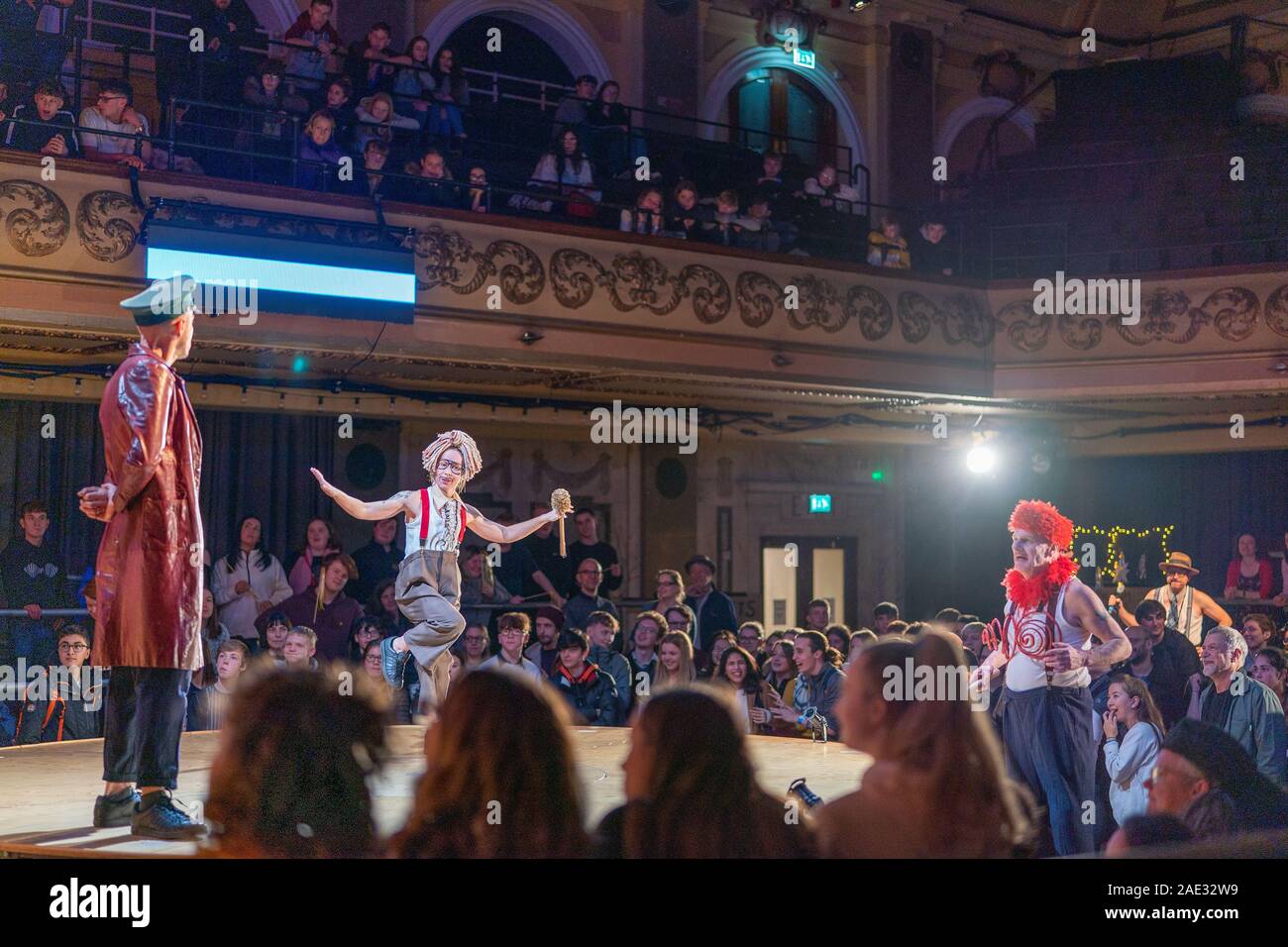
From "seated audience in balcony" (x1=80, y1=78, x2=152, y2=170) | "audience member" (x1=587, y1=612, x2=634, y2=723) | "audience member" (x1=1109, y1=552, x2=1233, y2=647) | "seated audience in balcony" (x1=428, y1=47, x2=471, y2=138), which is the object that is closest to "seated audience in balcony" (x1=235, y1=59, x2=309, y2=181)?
"seated audience in balcony" (x1=80, y1=78, x2=152, y2=170)

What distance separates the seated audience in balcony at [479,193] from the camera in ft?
32.6

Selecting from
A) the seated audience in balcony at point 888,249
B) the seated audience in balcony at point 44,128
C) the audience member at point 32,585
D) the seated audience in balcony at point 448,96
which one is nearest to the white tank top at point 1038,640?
the audience member at point 32,585

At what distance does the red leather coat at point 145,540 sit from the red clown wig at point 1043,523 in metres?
3.36

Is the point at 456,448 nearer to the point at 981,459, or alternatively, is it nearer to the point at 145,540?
the point at 145,540

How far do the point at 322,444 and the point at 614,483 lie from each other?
3217mm

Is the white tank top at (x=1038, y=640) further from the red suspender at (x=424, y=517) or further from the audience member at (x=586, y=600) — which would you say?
the audience member at (x=586, y=600)

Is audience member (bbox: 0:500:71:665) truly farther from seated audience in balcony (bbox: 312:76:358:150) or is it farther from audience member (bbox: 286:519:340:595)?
seated audience in balcony (bbox: 312:76:358:150)

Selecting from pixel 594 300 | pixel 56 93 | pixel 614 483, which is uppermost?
pixel 56 93

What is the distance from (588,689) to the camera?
820cm

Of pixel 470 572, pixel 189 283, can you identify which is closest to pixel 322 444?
pixel 470 572

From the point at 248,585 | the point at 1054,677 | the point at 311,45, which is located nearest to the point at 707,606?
the point at 248,585

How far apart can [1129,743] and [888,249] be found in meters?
6.89
